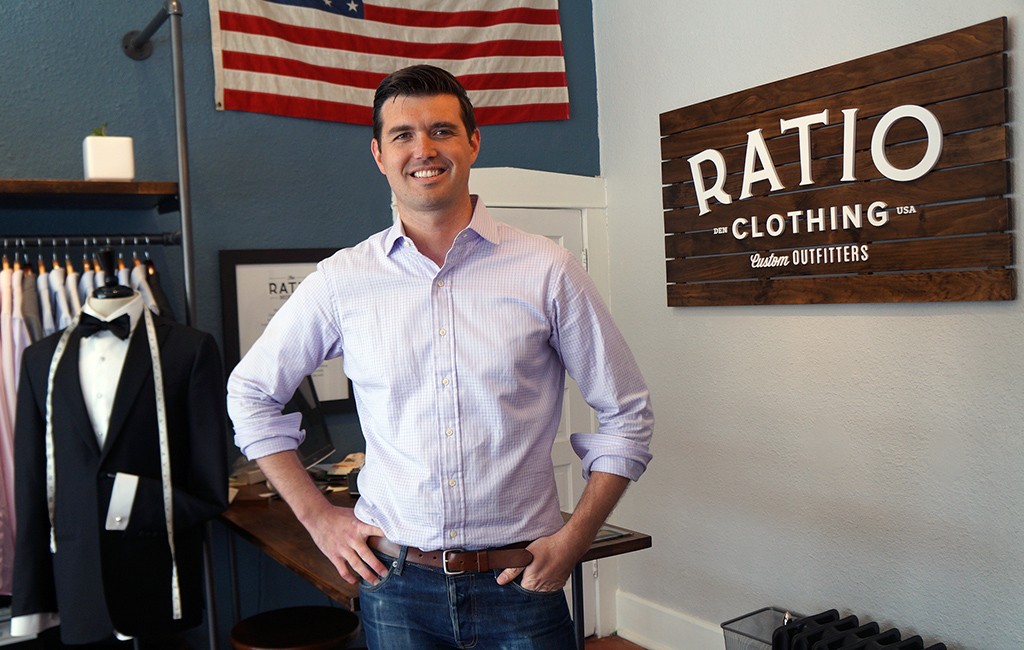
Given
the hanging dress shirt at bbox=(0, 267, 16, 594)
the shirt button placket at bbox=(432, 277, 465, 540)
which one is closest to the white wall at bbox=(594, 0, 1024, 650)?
the shirt button placket at bbox=(432, 277, 465, 540)

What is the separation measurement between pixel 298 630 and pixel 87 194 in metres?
1.41

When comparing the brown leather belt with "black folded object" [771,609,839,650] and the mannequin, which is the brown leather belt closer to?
the mannequin

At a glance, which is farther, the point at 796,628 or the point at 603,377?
the point at 796,628

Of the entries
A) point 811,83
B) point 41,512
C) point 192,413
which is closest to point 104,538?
point 41,512

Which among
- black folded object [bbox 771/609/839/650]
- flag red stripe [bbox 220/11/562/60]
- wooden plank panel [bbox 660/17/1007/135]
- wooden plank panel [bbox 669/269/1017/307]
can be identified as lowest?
black folded object [bbox 771/609/839/650]

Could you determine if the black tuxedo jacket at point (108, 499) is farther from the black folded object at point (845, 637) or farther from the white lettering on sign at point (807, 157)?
the white lettering on sign at point (807, 157)

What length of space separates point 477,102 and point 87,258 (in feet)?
5.48

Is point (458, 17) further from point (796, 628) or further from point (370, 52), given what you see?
point (796, 628)

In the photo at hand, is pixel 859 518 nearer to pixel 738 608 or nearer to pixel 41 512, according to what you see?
pixel 738 608

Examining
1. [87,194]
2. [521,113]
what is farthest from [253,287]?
[521,113]

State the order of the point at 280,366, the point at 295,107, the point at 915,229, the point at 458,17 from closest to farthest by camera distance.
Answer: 1. the point at 280,366
2. the point at 915,229
3. the point at 295,107
4. the point at 458,17

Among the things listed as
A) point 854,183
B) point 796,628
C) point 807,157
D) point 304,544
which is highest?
point 807,157

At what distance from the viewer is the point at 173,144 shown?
3.34m

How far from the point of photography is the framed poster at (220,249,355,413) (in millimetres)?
3418
